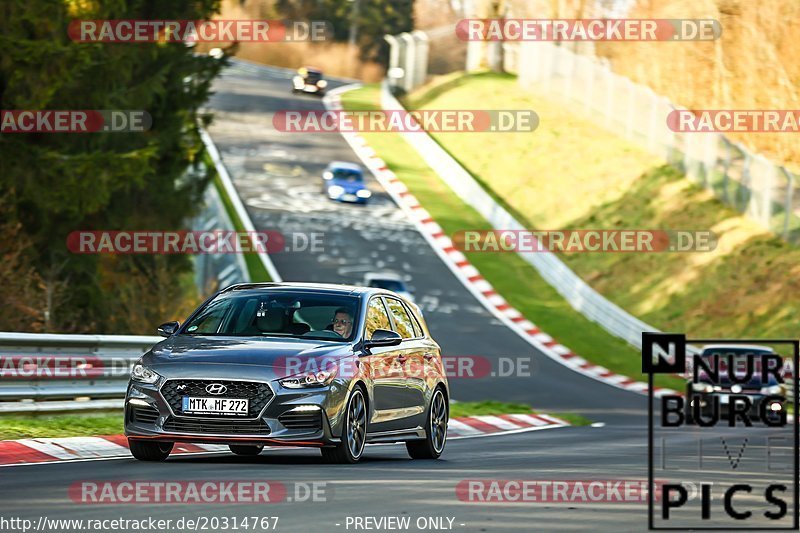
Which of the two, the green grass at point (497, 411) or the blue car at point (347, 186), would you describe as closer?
the green grass at point (497, 411)

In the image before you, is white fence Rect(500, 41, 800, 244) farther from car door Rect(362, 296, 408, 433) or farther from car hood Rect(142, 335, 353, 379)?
car hood Rect(142, 335, 353, 379)

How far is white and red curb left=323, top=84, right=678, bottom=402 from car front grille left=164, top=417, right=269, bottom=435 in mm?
22086

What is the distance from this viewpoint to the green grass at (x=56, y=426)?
15500 mm

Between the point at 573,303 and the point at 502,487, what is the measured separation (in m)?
34.3

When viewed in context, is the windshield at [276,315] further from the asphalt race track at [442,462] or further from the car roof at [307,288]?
the asphalt race track at [442,462]

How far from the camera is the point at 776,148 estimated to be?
Result: 55.2 metres

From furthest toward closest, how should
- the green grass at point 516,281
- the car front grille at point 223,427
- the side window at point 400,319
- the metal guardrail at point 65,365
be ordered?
the green grass at point 516,281 → the metal guardrail at point 65,365 → the side window at point 400,319 → the car front grille at point 223,427

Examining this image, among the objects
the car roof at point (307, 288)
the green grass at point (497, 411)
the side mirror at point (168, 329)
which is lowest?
the green grass at point (497, 411)

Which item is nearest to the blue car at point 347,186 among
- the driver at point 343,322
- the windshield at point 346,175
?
the windshield at point 346,175

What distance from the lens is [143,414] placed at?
13.1 meters

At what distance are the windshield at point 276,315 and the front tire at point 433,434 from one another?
1725mm

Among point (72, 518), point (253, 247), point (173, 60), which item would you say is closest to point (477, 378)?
point (173, 60)

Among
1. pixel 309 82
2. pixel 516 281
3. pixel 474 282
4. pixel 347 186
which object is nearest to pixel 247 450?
pixel 474 282

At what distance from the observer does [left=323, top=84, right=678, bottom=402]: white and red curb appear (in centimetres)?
3741
